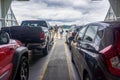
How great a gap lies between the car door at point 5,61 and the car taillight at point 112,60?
1891 mm

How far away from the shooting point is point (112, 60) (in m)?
4.52

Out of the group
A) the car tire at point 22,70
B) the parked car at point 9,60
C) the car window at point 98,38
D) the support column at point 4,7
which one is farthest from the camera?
the support column at point 4,7

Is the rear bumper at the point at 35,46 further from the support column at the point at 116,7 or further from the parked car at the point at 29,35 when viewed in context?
the support column at the point at 116,7

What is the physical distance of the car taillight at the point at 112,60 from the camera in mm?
4465

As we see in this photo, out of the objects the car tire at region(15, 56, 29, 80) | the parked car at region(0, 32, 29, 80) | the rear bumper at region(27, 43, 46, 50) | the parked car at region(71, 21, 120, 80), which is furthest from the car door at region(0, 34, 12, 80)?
the rear bumper at region(27, 43, 46, 50)

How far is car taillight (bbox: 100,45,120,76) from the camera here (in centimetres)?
446

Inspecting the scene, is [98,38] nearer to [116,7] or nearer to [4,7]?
[116,7]

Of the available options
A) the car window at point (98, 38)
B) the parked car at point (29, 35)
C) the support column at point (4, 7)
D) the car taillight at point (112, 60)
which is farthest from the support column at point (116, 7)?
the car taillight at point (112, 60)

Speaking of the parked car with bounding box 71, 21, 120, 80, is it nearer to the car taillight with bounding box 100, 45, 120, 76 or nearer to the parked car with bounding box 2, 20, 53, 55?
the car taillight with bounding box 100, 45, 120, 76

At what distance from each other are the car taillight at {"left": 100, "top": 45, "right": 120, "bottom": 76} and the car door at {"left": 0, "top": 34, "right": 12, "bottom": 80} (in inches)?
74.4

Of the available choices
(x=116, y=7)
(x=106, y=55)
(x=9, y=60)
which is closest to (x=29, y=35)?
(x=9, y=60)

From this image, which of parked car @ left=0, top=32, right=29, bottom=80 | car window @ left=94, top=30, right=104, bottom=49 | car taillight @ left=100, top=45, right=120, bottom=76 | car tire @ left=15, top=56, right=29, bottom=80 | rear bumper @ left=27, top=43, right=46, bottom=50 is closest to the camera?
car taillight @ left=100, top=45, right=120, bottom=76

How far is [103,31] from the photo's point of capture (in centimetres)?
507

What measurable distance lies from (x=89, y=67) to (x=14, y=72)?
171 cm
